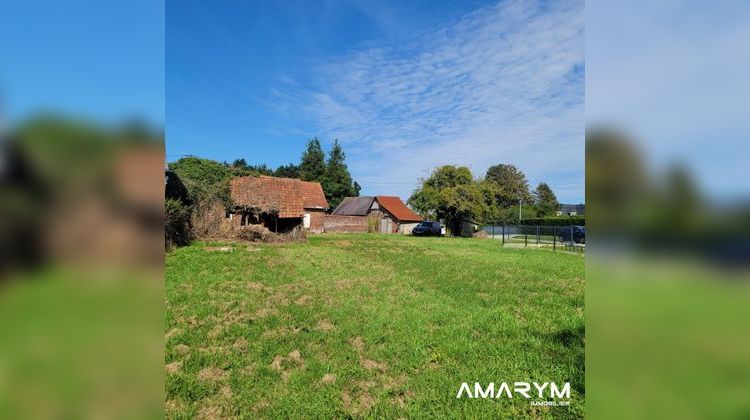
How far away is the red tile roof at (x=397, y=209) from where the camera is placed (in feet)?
141

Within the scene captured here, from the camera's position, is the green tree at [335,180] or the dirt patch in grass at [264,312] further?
the green tree at [335,180]

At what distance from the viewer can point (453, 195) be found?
34.2m

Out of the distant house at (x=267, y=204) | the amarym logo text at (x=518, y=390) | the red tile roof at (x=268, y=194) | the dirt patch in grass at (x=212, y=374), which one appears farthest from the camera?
the red tile roof at (x=268, y=194)

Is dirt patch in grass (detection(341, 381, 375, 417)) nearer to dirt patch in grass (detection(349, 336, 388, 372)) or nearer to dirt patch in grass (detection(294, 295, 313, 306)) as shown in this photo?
dirt patch in grass (detection(349, 336, 388, 372))

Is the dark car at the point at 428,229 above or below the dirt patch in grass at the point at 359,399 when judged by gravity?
above

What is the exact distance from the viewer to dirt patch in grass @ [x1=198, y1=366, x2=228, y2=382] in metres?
3.71

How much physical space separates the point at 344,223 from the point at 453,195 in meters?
11.8

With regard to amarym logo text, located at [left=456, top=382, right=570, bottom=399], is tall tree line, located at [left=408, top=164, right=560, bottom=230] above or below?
above

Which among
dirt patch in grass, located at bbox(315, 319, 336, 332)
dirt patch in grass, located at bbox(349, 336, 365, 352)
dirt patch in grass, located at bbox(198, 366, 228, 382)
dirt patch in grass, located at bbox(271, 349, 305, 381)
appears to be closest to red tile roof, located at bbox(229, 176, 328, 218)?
dirt patch in grass, located at bbox(315, 319, 336, 332)

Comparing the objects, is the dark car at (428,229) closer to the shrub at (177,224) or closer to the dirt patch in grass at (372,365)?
the shrub at (177,224)

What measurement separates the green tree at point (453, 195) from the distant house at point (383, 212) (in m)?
5.86

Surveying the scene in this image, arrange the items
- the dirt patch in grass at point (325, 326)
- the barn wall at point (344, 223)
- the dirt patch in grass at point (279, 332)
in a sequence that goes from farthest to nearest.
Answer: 1. the barn wall at point (344, 223)
2. the dirt patch in grass at point (325, 326)
3. the dirt patch in grass at point (279, 332)

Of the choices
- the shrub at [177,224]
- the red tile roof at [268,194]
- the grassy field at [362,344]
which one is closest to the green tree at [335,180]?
the red tile roof at [268,194]
